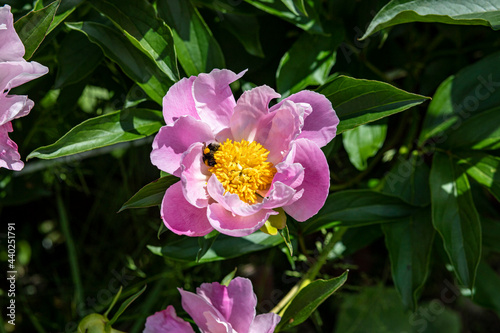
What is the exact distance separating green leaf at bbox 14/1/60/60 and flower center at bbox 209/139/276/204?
276mm

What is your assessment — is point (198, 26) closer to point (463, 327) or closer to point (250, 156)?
point (250, 156)

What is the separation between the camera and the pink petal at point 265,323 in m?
0.68

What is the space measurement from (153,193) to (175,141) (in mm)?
79

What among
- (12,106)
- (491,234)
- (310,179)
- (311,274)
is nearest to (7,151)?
(12,106)

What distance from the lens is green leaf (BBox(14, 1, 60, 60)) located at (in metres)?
0.68

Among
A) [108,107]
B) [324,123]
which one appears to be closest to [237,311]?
[324,123]

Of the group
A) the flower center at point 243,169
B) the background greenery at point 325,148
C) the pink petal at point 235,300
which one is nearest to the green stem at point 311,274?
the background greenery at point 325,148

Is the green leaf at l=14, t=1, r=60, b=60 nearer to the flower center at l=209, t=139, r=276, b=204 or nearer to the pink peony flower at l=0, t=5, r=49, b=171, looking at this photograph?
the pink peony flower at l=0, t=5, r=49, b=171

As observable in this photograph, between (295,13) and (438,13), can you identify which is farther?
(295,13)

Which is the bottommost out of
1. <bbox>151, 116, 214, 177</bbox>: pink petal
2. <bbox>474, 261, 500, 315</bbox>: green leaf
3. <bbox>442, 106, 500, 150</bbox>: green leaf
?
<bbox>474, 261, 500, 315</bbox>: green leaf

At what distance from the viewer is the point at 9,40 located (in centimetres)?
66

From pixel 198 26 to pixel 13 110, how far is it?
0.31m

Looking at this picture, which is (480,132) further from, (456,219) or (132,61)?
(132,61)

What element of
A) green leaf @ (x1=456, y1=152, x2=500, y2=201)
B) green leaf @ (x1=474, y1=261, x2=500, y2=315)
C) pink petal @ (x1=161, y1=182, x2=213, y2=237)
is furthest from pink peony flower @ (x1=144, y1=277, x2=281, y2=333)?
green leaf @ (x1=474, y1=261, x2=500, y2=315)
